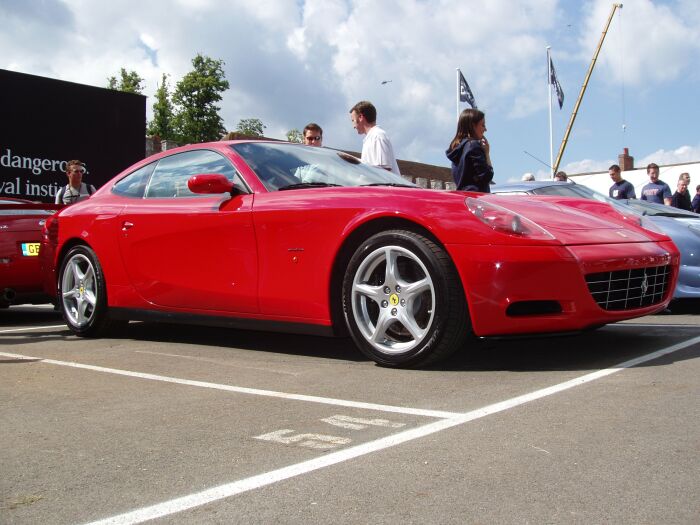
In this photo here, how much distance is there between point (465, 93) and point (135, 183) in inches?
1007

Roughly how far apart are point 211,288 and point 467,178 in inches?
90.9

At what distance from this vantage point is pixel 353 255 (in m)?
4.55

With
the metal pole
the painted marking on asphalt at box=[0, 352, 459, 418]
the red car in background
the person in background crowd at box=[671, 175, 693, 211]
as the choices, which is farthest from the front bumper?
the metal pole

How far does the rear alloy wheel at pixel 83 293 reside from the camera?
20.0 feet

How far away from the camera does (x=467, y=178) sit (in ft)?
21.1

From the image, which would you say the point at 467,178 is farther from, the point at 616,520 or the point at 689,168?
the point at 689,168

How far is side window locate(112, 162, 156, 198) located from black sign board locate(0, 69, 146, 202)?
6.41 meters

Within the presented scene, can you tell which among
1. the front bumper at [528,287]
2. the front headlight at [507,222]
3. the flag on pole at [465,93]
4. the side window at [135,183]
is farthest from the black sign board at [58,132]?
the flag on pole at [465,93]

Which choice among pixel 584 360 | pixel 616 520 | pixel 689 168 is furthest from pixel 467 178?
pixel 689 168

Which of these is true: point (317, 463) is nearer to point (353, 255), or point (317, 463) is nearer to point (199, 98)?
point (353, 255)

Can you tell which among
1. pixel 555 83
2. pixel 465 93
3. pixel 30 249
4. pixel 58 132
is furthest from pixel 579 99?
pixel 30 249

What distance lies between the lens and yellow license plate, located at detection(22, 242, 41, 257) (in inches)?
303

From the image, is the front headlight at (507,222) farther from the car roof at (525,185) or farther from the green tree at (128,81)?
the green tree at (128,81)

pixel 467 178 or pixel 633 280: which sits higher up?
pixel 467 178
